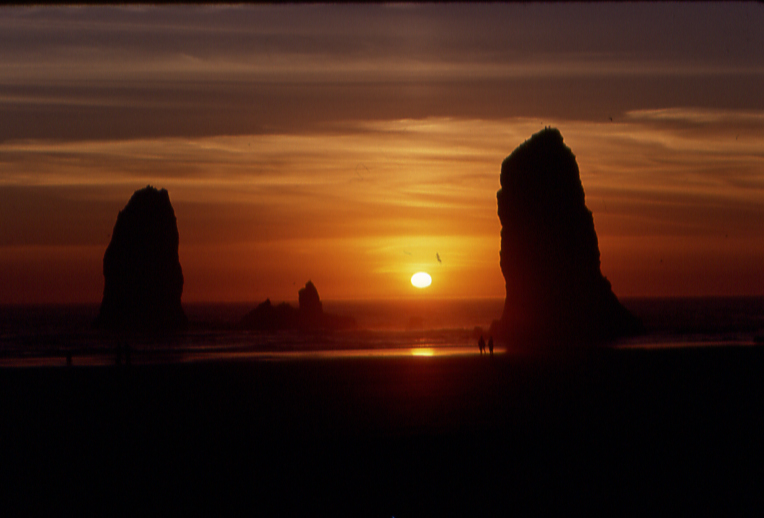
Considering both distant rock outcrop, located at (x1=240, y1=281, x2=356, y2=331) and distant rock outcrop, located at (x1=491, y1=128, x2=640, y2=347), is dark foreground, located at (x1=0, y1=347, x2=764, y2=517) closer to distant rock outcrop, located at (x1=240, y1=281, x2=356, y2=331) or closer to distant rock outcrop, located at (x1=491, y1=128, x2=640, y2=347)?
distant rock outcrop, located at (x1=491, y1=128, x2=640, y2=347)

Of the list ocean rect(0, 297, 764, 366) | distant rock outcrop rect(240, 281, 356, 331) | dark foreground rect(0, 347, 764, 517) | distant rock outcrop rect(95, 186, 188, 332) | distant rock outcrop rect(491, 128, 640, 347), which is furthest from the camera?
distant rock outcrop rect(95, 186, 188, 332)

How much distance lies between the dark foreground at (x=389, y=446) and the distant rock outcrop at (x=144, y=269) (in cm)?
7047

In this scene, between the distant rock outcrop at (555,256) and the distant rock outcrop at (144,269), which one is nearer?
the distant rock outcrop at (555,256)

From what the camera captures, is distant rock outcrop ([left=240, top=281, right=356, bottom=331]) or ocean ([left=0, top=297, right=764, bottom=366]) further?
distant rock outcrop ([left=240, top=281, right=356, bottom=331])

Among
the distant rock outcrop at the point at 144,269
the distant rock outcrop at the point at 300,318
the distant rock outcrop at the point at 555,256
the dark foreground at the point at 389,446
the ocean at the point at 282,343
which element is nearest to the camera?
the dark foreground at the point at 389,446

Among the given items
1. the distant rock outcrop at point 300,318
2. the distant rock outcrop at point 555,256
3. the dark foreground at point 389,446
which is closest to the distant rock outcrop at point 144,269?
the distant rock outcrop at point 300,318

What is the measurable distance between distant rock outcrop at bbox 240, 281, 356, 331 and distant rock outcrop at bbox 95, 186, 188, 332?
1190 centimetres

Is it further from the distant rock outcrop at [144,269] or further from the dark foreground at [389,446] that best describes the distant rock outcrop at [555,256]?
the distant rock outcrop at [144,269]

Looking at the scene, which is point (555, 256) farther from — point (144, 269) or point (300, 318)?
point (144, 269)

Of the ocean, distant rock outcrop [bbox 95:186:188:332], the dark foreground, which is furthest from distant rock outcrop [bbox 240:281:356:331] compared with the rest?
the dark foreground

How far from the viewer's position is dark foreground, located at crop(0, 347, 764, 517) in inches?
348

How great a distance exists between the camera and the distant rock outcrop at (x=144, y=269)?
90125 mm

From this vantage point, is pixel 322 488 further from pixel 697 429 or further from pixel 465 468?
pixel 697 429

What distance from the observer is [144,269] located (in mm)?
92250
